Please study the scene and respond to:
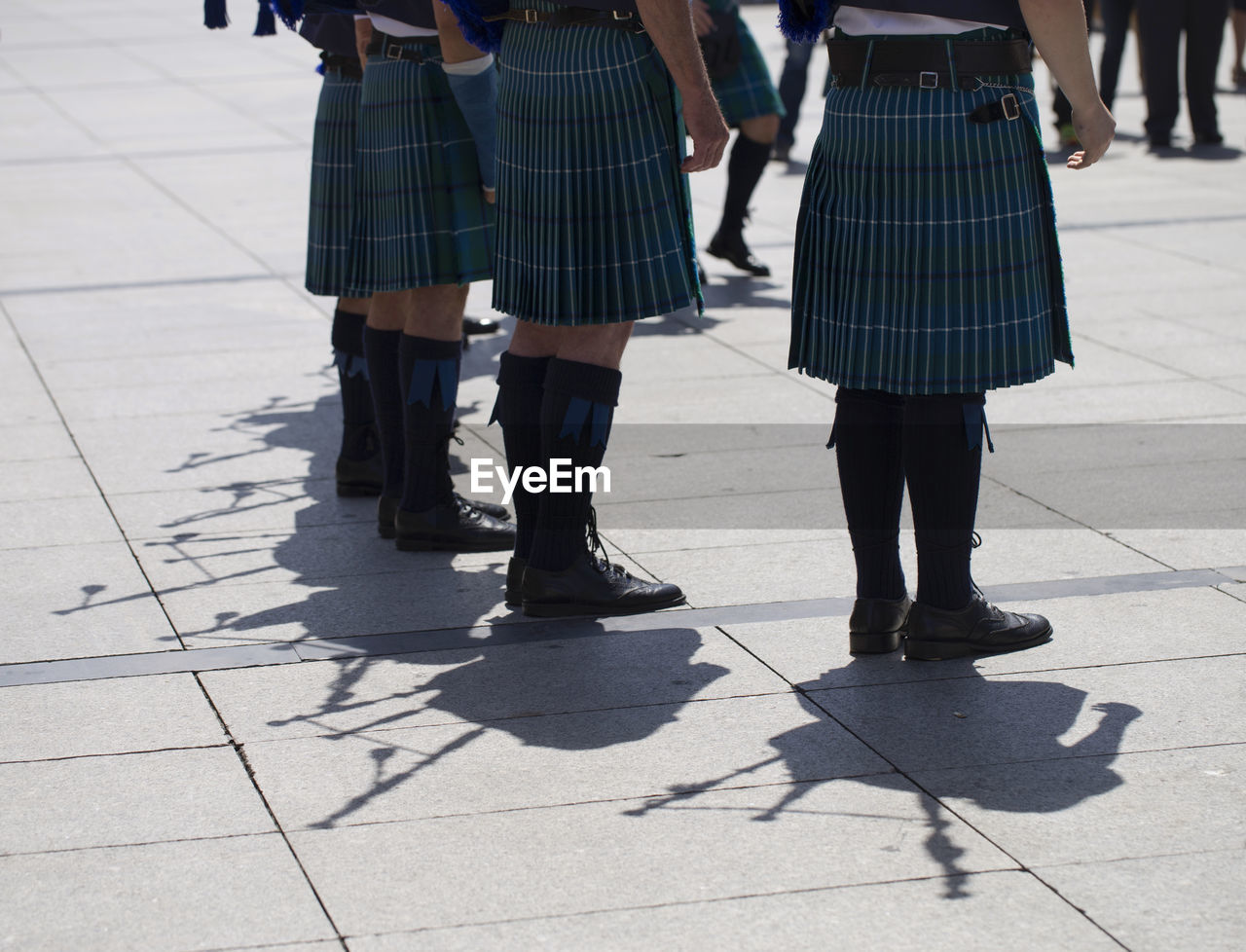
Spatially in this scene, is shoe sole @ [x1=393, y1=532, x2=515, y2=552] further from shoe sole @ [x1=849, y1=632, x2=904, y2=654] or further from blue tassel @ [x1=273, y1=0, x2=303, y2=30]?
blue tassel @ [x1=273, y1=0, x2=303, y2=30]

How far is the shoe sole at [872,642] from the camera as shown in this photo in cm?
383

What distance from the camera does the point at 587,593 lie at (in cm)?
409

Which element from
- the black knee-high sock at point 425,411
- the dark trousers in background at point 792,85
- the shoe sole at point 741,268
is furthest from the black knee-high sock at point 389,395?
the dark trousers in background at point 792,85

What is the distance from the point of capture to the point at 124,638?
3.97 meters

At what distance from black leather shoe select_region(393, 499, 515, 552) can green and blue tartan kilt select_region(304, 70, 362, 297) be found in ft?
2.34

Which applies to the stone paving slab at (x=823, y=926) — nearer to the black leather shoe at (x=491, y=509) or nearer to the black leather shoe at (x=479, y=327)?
the black leather shoe at (x=491, y=509)

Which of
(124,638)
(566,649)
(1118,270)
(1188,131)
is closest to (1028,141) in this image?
(566,649)

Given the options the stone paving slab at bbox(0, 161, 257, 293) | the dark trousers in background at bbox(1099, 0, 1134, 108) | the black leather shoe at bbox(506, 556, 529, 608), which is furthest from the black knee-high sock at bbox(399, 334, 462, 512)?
the dark trousers in background at bbox(1099, 0, 1134, 108)

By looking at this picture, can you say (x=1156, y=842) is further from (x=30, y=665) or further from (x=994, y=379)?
(x=30, y=665)

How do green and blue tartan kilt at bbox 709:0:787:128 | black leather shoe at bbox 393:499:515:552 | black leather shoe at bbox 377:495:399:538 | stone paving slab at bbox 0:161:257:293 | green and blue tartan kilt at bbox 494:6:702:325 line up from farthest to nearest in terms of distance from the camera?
stone paving slab at bbox 0:161:257:293 → green and blue tartan kilt at bbox 709:0:787:128 → black leather shoe at bbox 377:495:399:538 → black leather shoe at bbox 393:499:515:552 → green and blue tartan kilt at bbox 494:6:702:325

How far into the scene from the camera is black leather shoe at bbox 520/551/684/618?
4.09 m

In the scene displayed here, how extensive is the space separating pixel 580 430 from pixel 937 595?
2.80 feet

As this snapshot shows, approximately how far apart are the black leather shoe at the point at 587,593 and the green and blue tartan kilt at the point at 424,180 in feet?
2.63

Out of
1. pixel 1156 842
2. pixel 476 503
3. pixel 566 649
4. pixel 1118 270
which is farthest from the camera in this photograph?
pixel 1118 270
